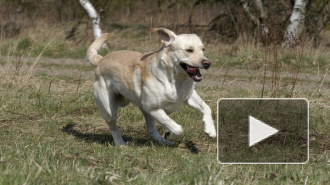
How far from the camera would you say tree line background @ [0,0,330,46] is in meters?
14.2

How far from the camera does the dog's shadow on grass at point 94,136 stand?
5.92 m

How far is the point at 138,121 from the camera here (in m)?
6.65

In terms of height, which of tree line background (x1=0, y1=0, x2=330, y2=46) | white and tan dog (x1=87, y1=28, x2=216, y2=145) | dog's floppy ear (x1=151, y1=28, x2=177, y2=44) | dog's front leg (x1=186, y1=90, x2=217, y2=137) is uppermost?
dog's floppy ear (x1=151, y1=28, x2=177, y2=44)

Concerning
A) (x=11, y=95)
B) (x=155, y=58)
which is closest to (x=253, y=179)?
(x=155, y=58)

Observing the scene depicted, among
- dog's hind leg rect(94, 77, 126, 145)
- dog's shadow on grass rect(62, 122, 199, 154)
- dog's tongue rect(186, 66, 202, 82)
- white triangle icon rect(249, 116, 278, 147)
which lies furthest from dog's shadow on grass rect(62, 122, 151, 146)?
white triangle icon rect(249, 116, 278, 147)

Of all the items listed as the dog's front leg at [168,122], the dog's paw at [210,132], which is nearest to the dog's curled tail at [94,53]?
the dog's front leg at [168,122]

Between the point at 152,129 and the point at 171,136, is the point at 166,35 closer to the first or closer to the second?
the point at 171,136

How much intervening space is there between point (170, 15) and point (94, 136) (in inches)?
420

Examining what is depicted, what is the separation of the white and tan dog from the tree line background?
25.3 feet

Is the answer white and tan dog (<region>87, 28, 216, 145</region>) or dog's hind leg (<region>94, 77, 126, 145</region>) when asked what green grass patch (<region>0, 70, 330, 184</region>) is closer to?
dog's hind leg (<region>94, 77, 126, 145</region>)

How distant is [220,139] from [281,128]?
0.60m

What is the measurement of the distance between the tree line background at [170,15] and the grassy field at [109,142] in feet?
12.3

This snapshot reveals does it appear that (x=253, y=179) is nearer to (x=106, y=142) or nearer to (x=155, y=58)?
(x=155, y=58)
